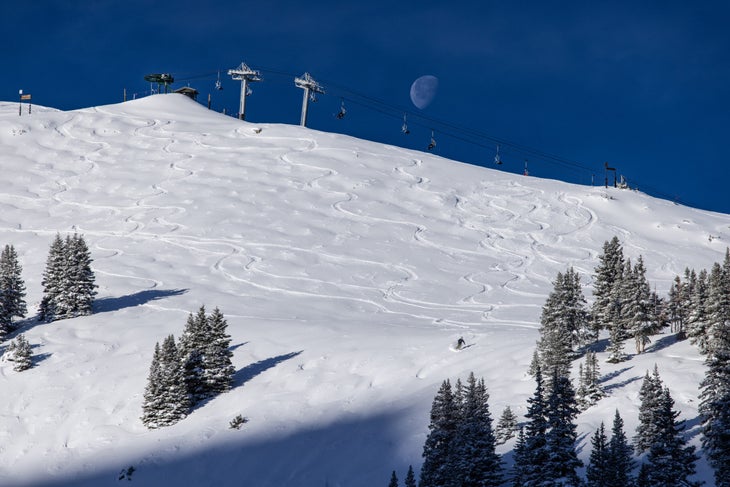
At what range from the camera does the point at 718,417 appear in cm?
3372

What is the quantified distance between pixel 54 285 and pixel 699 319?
41.6 meters

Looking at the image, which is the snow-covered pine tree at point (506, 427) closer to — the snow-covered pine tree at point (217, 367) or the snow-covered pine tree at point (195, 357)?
the snow-covered pine tree at point (217, 367)

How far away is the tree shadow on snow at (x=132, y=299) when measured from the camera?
63.1 meters

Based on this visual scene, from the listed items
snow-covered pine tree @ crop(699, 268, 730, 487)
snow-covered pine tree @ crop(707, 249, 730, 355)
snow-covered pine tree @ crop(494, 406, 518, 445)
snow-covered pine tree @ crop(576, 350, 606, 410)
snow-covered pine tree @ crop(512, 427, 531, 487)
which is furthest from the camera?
snow-covered pine tree @ crop(707, 249, 730, 355)

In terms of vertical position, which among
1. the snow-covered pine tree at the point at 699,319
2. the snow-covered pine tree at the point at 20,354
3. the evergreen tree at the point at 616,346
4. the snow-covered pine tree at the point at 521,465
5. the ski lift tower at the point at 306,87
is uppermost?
the ski lift tower at the point at 306,87

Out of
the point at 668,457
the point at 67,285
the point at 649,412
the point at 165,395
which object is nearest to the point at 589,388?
the point at 649,412

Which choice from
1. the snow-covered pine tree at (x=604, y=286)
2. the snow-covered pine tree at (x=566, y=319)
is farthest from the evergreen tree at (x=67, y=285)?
the snow-covered pine tree at (x=604, y=286)

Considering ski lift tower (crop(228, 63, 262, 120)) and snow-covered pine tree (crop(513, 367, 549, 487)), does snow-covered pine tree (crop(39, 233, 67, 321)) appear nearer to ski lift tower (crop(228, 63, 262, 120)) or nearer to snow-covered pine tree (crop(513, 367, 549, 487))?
snow-covered pine tree (crop(513, 367, 549, 487))

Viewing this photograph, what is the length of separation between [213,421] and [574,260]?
169 ft

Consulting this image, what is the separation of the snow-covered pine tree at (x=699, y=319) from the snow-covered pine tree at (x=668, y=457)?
11.7 metres

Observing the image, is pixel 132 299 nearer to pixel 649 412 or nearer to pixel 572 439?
pixel 572 439

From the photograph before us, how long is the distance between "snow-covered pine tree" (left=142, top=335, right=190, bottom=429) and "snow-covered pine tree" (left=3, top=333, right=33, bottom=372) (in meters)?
9.47

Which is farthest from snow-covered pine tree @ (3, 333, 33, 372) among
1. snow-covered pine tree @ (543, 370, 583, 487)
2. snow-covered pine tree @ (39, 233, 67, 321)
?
snow-covered pine tree @ (543, 370, 583, 487)

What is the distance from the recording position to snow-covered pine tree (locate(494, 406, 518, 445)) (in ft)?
127
